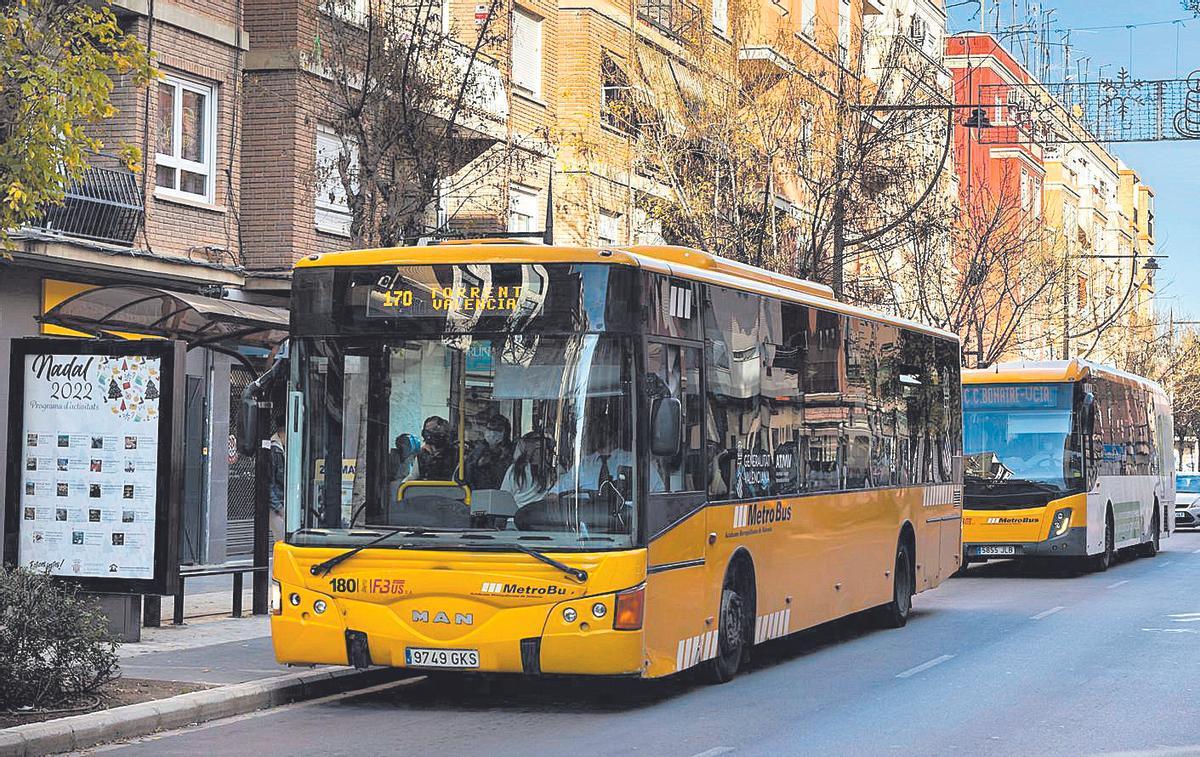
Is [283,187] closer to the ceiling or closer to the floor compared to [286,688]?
closer to the ceiling

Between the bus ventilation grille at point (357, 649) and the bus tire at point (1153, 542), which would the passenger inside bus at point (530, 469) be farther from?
the bus tire at point (1153, 542)

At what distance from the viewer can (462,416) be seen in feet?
39.5

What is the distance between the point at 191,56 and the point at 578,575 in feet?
47.3

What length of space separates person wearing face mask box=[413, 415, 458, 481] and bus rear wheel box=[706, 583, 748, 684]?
8.61 ft

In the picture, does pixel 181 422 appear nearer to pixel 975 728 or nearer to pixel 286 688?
pixel 286 688

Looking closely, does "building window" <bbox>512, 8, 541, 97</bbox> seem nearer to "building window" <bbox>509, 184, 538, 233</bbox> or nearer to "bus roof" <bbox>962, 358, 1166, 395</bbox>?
"building window" <bbox>509, 184, 538, 233</bbox>

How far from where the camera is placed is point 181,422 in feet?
49.8

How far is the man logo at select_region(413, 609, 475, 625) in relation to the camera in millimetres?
11844

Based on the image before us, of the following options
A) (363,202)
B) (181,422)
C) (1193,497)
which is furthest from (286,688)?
(1193,497)

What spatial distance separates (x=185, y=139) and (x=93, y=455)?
9991mm

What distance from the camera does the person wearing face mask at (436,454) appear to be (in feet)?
39.5

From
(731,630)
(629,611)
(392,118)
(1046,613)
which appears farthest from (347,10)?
(629,611)

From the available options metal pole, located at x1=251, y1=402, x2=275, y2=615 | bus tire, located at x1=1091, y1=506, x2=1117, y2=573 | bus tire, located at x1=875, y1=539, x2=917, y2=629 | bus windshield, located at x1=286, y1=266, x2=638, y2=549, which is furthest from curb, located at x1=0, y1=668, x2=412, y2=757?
bus tire, located at x1=1091, y1=506, x2=1117, y2=573

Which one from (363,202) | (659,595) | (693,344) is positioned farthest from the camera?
(363,202)
